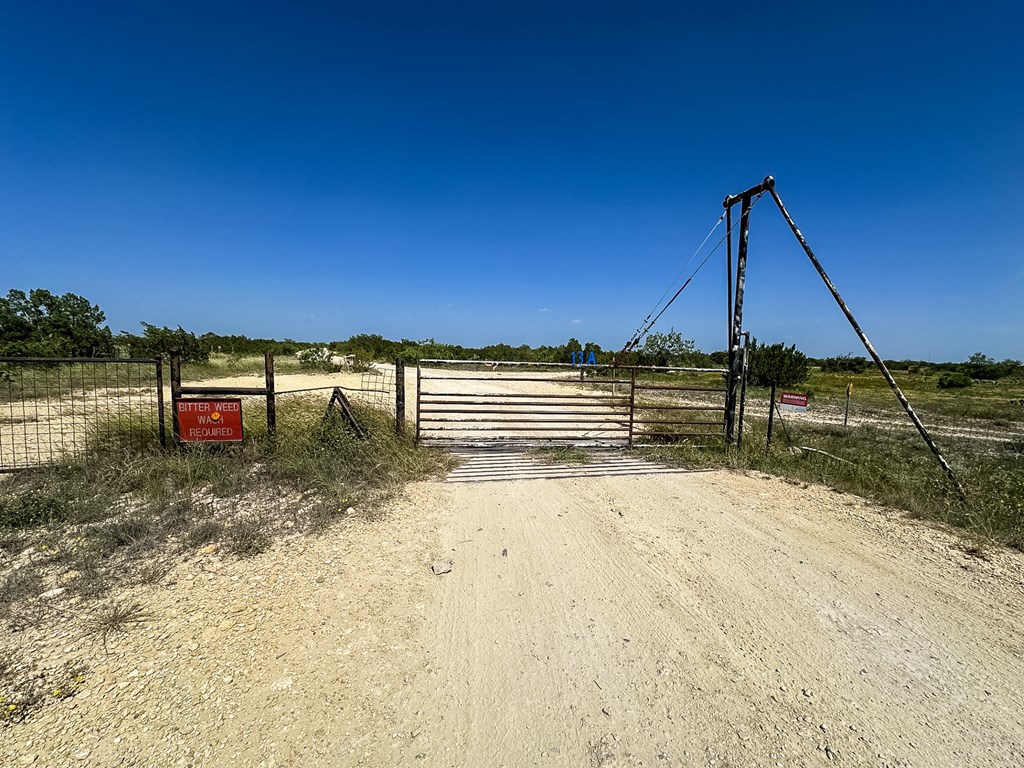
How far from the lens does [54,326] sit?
25.8 metres

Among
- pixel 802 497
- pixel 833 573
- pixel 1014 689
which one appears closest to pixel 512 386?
pixel 802 497

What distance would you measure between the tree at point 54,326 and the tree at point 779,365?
39.3m

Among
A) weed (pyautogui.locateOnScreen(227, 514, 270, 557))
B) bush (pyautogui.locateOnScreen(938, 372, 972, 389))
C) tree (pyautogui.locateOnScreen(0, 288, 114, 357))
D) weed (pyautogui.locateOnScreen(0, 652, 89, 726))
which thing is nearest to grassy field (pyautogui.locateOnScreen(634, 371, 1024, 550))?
weed (pyautogui.locateOnScreen(227, 514, 270, 557))

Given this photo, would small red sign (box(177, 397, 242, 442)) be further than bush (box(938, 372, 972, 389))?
No

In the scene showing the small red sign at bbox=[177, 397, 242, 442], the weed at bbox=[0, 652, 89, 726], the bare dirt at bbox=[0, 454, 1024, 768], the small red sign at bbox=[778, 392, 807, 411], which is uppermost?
the small red sign at bbox=[778, 392, 807, 411]

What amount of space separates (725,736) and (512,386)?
20.5 m

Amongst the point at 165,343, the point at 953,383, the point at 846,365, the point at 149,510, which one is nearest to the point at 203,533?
the point at 149,510

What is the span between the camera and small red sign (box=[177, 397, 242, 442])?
253 inches

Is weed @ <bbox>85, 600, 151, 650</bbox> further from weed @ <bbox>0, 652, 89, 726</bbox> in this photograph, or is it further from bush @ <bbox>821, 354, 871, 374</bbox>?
bush @ <bbox>821, 354, 871, 374</bbox>

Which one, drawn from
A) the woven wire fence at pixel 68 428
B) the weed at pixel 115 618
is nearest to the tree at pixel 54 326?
the woven wire fence at pixel 68 428

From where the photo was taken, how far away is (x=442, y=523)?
16.8ft

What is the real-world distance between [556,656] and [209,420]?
5989 mm

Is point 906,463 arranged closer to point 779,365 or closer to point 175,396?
point 175,396

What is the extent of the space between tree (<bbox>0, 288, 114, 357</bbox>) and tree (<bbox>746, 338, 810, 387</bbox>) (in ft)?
129
